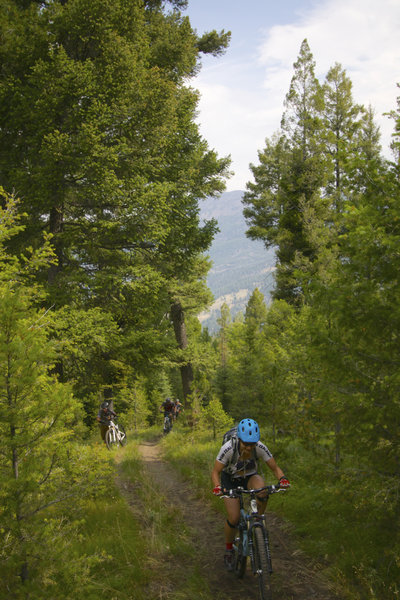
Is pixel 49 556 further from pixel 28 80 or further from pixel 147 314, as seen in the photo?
pixel 28 80

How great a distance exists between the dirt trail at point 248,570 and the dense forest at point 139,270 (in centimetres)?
59

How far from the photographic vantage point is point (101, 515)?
6547 millimetres

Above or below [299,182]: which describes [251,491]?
below

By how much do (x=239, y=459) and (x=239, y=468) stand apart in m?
0.15

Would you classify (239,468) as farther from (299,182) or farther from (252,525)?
(299,182)

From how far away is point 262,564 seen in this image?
4.22 metres

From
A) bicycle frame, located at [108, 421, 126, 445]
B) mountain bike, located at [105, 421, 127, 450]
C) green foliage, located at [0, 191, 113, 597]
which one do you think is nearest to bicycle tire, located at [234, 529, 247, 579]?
green foliage, located at [0, 191, 113, 597]

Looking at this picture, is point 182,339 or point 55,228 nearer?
point 55,228

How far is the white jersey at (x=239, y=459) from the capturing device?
5281 millimetres

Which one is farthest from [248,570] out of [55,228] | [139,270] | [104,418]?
[104,418]

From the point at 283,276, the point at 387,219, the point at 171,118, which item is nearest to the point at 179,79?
the point at 171,118

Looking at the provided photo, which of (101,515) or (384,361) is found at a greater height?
(384,361)

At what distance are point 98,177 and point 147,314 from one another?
4214mm

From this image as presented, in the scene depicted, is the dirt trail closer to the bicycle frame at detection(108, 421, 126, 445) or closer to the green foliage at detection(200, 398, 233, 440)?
the green foliage at detection(200, 398, 233, 440)
